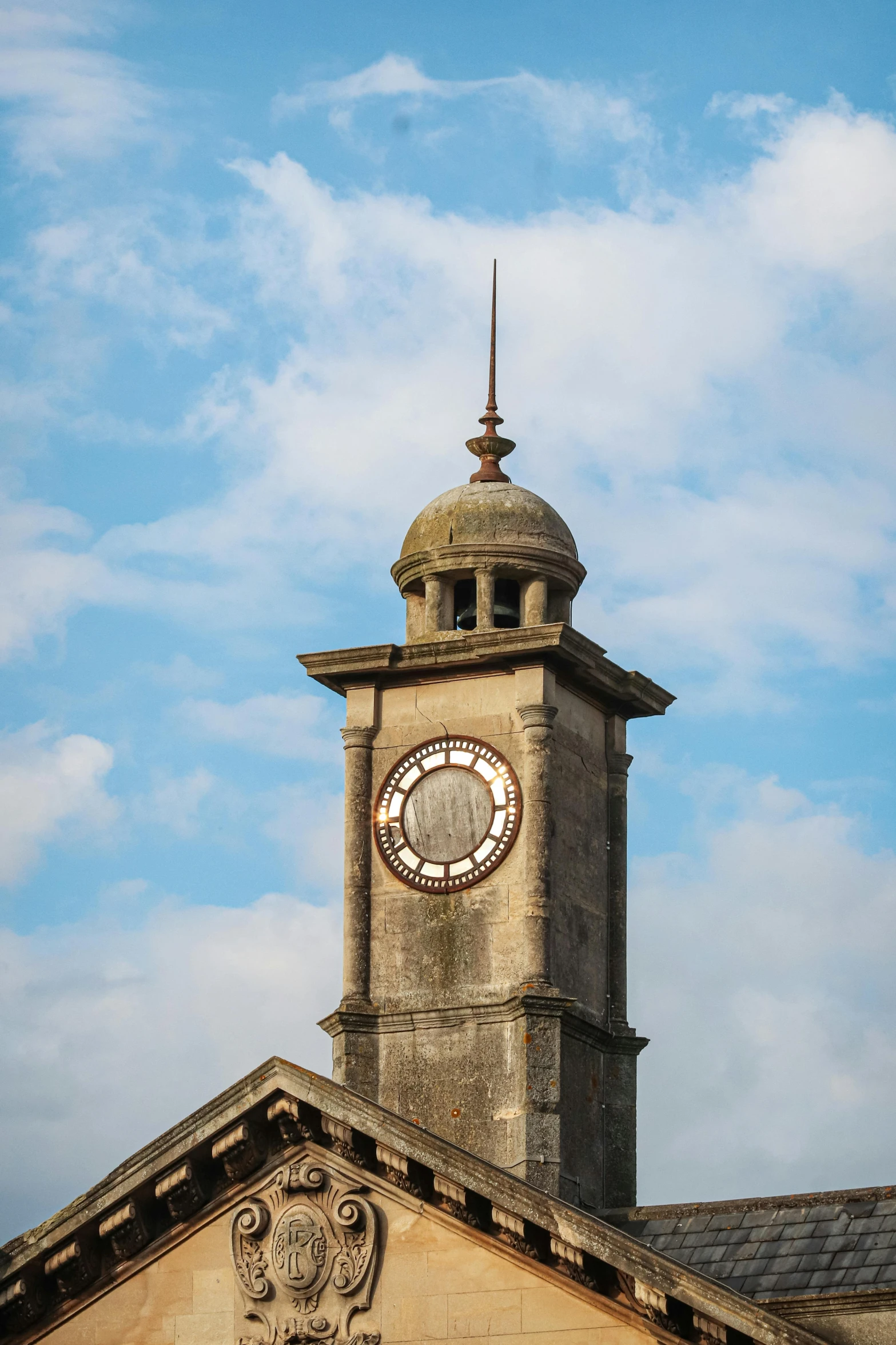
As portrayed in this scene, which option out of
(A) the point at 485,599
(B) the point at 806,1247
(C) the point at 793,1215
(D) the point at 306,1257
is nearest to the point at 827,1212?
(C) the point at 793,1215

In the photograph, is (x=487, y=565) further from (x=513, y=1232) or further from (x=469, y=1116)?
(x=513, y=1232)

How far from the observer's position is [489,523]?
4200 centimetres

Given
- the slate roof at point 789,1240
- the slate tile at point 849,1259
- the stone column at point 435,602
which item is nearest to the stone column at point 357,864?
the stone column at point 435,602

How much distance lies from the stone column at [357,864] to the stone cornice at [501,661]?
86 cm

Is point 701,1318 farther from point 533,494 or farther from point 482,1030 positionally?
point 533,494

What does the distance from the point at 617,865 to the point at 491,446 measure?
690 cm

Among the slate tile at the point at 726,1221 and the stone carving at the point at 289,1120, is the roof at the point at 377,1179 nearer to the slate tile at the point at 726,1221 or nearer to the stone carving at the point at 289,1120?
the stone carving at the point at 289,1120

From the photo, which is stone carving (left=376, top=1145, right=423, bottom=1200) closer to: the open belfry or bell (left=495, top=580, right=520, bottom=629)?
the open belfry

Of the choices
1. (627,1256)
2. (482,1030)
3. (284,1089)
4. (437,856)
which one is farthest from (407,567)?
(627,1256)

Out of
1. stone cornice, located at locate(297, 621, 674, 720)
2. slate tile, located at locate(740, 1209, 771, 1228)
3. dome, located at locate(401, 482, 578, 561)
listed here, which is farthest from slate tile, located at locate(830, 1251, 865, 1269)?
dome, located at locate(401, 482, 578, 561)

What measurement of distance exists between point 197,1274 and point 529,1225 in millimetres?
3993

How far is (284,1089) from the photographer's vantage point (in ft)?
103

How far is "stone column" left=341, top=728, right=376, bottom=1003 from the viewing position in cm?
3981

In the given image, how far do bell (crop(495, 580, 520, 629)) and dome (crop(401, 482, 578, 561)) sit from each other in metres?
0.71
